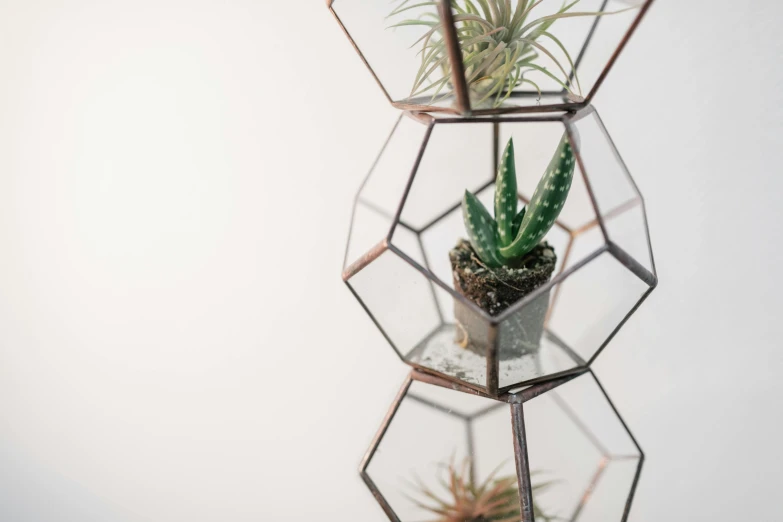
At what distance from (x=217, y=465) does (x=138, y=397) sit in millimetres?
208

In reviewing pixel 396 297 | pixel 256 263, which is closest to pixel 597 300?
pixel 396 297

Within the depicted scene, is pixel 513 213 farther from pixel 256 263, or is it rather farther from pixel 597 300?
pixel 256 263

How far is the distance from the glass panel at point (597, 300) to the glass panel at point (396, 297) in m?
0.17

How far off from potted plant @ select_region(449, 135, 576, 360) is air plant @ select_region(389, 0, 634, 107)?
0.26ft

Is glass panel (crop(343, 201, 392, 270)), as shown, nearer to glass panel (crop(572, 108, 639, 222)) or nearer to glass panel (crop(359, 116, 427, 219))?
glass panel (crop(359, 116, 427, 219))

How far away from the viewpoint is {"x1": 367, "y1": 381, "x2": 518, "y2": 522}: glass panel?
2.46 feet

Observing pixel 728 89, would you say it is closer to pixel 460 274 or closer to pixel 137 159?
pixel 460 274

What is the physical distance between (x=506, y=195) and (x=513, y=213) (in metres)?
0.03

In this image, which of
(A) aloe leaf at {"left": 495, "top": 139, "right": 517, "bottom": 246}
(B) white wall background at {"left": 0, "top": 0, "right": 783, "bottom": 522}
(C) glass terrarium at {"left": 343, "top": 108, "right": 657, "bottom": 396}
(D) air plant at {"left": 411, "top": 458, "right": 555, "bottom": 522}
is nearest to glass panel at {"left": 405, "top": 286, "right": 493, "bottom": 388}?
(C) glass terrarium at {"left": 343, "top": 108, "right": 657, "bottom": 396}

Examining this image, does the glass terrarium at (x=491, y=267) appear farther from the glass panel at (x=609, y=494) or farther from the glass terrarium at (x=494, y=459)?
the glass panel at (x=609, y=494)

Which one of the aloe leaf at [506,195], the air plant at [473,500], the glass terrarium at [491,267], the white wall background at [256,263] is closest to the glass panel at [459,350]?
the glass terrarium at [491,267]

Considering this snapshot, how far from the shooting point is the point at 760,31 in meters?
0.79

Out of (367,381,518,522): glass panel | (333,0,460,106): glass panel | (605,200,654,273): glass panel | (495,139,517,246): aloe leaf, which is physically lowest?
(367,381,518,522): glass panel

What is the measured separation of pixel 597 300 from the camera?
63cm
